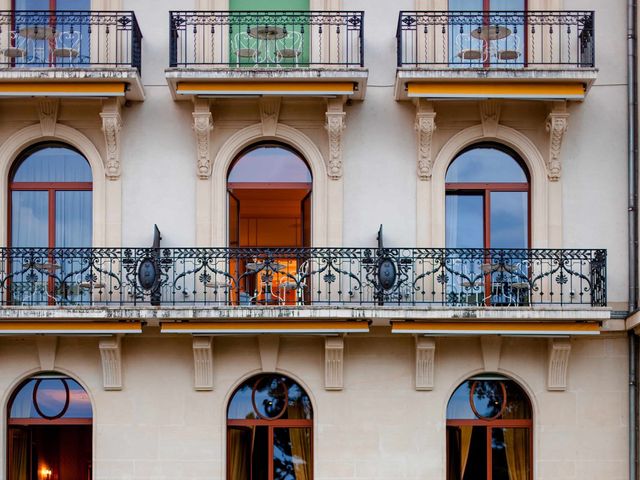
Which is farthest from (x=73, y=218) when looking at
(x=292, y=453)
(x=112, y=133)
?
(x=292, y=453)

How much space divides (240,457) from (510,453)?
4.60 m

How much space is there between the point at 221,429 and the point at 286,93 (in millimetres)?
5777

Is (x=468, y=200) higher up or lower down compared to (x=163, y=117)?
lower down

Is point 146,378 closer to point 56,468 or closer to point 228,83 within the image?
point 56,468

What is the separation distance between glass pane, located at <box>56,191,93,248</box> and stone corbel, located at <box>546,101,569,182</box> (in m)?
8.08

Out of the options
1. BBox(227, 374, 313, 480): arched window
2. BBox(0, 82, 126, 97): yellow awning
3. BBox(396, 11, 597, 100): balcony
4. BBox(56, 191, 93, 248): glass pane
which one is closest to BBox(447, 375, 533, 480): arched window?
BBox(227, 374, 313, 480): arched window

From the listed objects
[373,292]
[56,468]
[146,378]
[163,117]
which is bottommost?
[56,468]

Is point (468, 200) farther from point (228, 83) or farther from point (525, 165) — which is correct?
point (228, 83)

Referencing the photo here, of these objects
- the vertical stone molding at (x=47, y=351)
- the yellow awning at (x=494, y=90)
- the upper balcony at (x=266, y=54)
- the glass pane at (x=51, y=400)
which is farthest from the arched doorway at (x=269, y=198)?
the glass pane at (x=51, y=400)

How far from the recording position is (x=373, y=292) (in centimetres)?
2064

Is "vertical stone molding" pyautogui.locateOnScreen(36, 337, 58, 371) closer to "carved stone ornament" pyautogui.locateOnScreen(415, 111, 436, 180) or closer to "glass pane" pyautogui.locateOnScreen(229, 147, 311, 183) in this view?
→ "glass pane" pyautogui.locateOnScreen(229, 147, 311, 183)

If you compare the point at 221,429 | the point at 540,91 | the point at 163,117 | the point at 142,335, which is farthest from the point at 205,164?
the point at 540,91

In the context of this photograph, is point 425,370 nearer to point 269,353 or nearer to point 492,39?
point 269,353

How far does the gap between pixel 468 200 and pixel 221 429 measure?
231 inches
